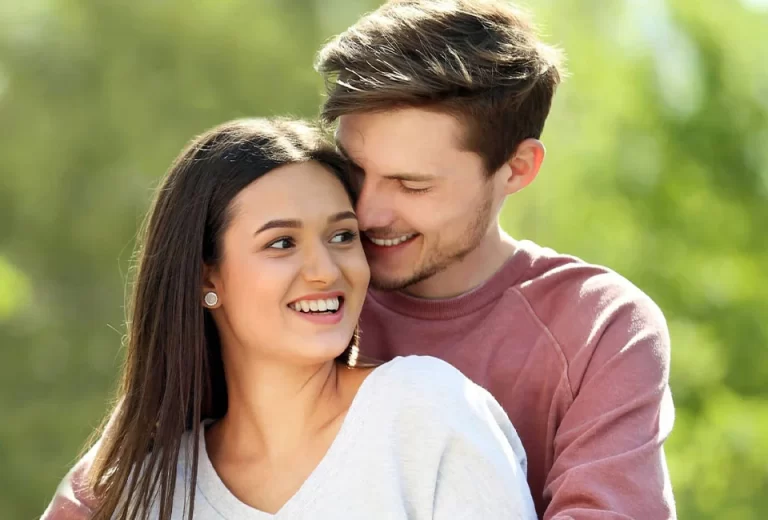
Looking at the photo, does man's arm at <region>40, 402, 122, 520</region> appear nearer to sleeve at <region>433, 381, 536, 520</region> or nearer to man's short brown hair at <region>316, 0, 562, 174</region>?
sleeve at <region>433, 381, 536, 520</region>

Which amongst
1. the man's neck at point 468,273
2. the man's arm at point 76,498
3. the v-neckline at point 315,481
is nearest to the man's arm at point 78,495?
the man's arm at point 76,498

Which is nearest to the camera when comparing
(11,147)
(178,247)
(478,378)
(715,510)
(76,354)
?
(178,247)

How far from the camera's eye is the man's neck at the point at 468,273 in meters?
2.75

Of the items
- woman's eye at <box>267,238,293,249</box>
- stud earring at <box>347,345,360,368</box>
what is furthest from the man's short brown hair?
stud earring at <box>347,345,360,368</box>

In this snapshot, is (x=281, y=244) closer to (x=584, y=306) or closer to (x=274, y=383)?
(x=274, y=383)

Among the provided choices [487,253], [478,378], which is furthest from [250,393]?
[487,253]

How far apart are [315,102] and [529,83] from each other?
1018 centimetres

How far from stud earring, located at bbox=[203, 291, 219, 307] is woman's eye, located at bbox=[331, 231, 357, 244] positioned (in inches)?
11.0

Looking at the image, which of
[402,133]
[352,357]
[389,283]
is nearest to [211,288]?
[352,357]

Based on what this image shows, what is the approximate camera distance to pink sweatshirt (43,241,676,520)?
7.63ft

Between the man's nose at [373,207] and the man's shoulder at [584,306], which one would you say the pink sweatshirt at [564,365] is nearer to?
the man's shoulder at [584,306]

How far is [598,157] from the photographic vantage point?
11.0 metres

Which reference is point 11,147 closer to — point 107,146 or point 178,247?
point 107,146

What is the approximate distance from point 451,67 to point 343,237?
1.58 ft
